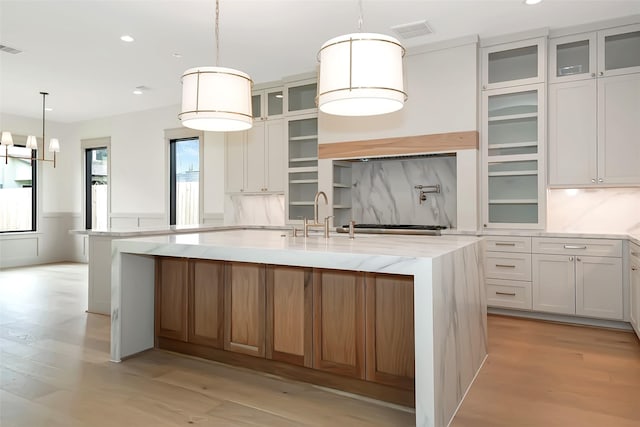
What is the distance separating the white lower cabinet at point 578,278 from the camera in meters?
3.82

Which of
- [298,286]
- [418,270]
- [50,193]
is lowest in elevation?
[298,286]

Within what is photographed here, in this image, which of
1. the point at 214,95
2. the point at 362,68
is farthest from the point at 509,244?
the point at 214,95

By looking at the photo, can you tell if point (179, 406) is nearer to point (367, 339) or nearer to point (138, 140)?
point (367, 339)

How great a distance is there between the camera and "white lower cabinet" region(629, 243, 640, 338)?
10.9 ft

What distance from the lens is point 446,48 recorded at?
177 inches

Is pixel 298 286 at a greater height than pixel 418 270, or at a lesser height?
lesser

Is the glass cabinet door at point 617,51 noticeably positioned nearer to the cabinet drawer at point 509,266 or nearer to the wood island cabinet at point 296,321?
the cabinet drawer at point 509,266

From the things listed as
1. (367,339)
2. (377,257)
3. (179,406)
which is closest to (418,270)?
(377,257)

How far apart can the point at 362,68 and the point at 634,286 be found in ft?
9.95

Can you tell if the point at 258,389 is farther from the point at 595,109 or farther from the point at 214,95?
the point at 595,109

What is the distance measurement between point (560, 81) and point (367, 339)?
3397mm

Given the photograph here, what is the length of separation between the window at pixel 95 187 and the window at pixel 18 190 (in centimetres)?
89

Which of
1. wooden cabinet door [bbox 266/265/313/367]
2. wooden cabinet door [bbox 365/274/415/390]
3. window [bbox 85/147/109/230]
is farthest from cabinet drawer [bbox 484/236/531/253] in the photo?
window [bbox 85/147/109/230]

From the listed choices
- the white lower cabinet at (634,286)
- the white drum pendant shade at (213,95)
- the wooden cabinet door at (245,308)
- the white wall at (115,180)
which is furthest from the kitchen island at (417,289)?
the white wall at (115,180)
